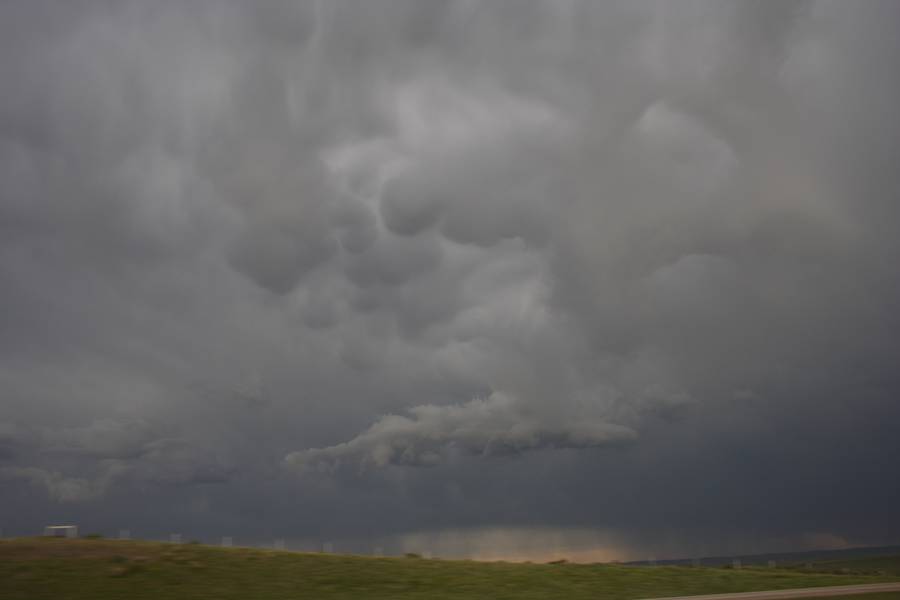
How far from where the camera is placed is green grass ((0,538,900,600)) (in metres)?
41.0

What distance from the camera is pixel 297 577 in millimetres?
47250

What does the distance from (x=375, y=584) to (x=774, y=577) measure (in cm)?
3380

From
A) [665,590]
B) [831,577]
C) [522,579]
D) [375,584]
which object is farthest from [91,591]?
[831,577]

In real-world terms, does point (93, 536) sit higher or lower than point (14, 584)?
higher

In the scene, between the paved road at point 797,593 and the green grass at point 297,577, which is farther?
the paved road at point 797,593

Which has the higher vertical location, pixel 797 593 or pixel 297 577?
pixel 297 577

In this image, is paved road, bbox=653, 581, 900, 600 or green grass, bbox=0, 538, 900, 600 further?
paved road, bbox=653, 581, 900, 600

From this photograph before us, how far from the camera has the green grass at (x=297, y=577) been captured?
135 feet

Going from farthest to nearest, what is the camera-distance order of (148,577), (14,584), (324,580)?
(324,580), (148,577), (14,584)

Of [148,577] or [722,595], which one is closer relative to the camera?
[148,577]

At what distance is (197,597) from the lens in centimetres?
4009

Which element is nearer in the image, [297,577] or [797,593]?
[297,577]

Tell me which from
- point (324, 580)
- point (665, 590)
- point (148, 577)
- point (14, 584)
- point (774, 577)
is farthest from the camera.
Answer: point (774, 577)

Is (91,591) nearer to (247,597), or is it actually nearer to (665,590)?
(247,597)
